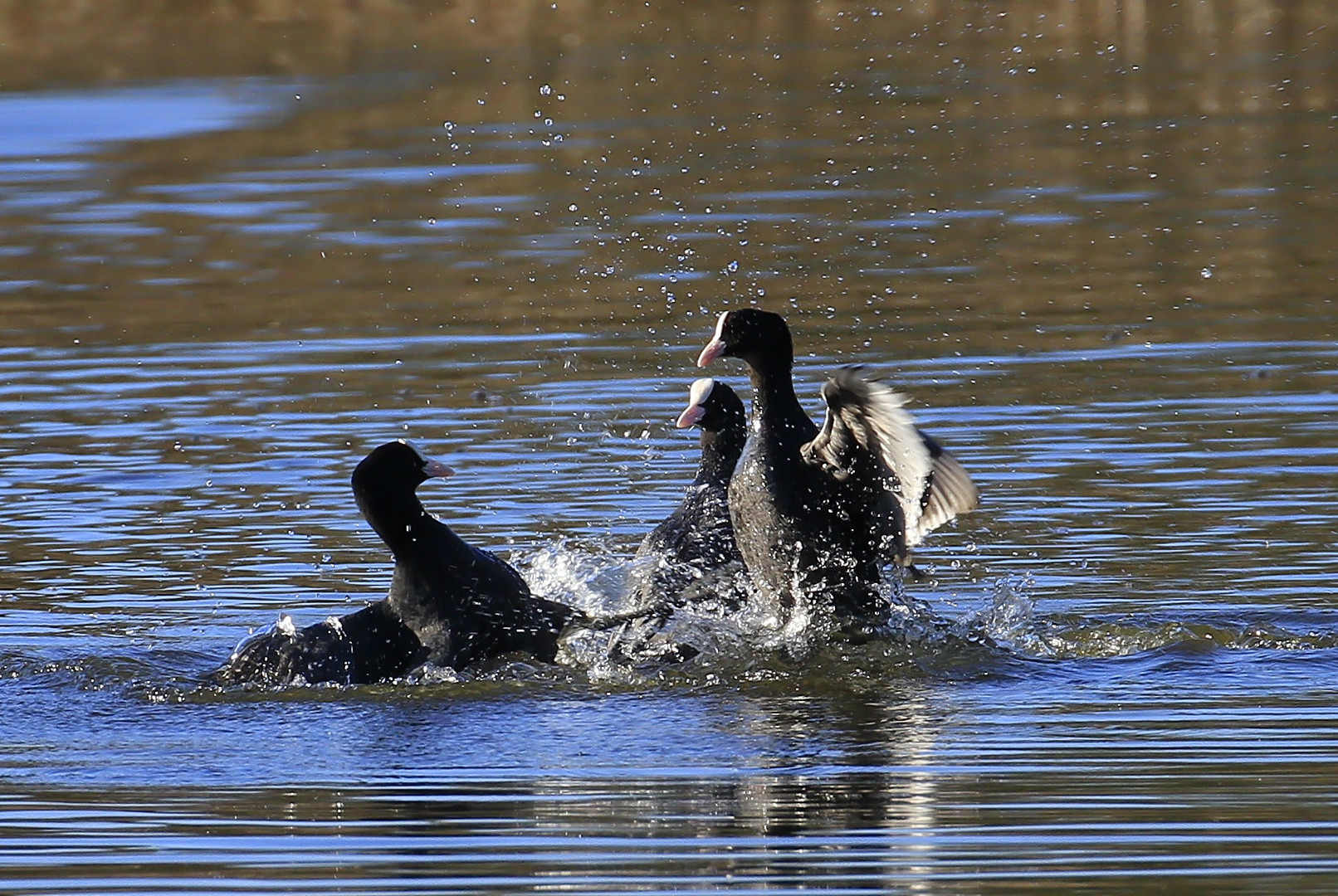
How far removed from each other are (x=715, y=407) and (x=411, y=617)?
1826 mm

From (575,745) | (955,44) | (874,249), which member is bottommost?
(575,745)

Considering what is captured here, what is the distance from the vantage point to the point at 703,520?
30.1 ft

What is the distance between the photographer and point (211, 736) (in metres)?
7.41

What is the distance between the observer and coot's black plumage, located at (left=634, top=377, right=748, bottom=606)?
8.88 metres

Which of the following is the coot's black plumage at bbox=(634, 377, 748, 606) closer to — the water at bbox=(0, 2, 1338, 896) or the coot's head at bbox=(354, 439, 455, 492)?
the water at bbox=(0, 2, 1338, 896)

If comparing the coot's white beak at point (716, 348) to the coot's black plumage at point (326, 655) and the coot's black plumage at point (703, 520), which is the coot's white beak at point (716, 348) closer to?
the coot's black plumage at point (703, 520)

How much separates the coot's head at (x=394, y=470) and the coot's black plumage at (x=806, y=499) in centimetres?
109

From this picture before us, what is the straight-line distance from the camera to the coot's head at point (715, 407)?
31.1ft

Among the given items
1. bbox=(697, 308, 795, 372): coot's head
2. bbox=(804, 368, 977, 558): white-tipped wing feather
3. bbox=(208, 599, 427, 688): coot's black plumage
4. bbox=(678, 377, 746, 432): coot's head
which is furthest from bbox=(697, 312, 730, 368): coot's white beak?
bbox=(208, 599, 427, 688): coot's black plumage

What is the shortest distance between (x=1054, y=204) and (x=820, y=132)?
5972 millimetres

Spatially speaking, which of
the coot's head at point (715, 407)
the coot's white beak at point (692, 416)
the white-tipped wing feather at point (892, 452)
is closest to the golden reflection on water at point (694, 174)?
the coot's head at point (715, 407)

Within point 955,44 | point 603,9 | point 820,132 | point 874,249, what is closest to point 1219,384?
point 874,249

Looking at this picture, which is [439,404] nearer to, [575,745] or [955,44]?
[575,745]

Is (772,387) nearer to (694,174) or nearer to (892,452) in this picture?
(892,452)
